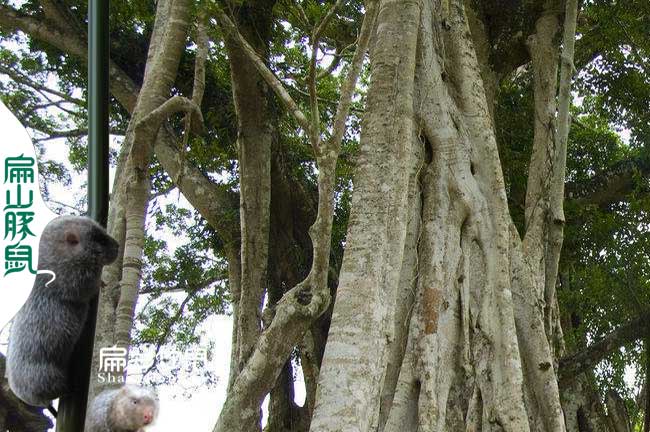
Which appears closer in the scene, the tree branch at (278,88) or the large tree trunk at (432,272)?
the large tree trunk at (432,272)

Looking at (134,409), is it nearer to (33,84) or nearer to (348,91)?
(348,91)

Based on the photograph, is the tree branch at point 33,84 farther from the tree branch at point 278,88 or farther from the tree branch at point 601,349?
the tree branch at point 601,349

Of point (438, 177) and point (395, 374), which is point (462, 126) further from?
point (395, 374)

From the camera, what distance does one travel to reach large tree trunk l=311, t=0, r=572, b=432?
3.31 m

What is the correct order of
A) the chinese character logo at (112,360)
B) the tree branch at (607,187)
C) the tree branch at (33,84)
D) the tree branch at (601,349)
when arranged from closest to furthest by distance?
the chinese character logo at (112,360) < the tree branch at (601,349) < the tree branch at (33,84) < the tree branch at (607,187)

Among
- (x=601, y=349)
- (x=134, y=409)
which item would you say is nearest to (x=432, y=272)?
(x=601, y=349)

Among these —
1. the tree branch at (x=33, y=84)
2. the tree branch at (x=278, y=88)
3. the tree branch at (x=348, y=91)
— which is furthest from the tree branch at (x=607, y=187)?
the tree branch at (x=33, y=84)

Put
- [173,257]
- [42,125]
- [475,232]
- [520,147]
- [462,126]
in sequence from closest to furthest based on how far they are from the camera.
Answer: [475,232]
[462,126]
[42,125]
[520,147]
[173,257]

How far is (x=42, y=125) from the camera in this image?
711 cm

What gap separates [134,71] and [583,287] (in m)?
4.37

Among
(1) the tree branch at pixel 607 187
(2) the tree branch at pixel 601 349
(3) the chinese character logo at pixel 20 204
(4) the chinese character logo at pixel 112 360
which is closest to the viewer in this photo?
(3) the chinese character logo at pixel 20 204

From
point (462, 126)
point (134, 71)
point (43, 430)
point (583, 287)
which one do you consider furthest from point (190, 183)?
point (43, 430)

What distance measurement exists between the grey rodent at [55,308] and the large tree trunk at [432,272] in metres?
2.09

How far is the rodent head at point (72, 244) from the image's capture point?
107 cm
